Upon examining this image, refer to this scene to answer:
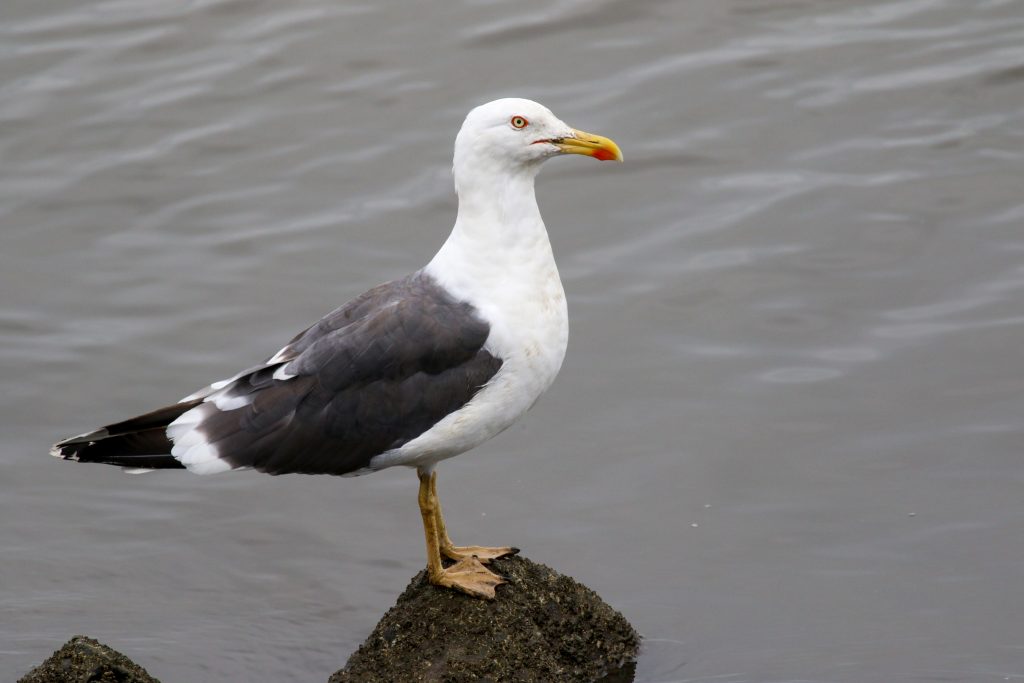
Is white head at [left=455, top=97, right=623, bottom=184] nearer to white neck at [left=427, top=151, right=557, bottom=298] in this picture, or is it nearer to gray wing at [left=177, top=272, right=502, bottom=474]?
white neck at [left=427, top=151, right=557, bottom=298]

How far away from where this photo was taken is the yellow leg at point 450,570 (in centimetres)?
612

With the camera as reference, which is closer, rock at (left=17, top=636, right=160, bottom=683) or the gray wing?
rock at (left=17, top=636, right=160, bottom=683)

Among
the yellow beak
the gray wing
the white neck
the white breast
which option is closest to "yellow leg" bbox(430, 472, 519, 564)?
the white breast

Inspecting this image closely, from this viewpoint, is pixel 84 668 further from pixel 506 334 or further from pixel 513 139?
pixel 513 139

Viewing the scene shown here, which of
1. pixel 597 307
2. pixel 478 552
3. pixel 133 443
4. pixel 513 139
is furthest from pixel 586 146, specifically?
pixel 597 307

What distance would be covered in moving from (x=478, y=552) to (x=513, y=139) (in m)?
1.82

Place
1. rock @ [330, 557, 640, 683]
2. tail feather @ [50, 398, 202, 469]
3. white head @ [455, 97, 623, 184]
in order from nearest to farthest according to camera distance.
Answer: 1. rock @ [330, 557, 640, 683]
2. white head @ [455, 97, 623, 184]
3. tail feather @ [50, 398, 202, 469]

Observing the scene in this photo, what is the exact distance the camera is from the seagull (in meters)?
6.04

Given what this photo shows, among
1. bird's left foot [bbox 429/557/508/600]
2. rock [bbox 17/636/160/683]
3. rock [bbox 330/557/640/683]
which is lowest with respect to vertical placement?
rock [bbox 330/557/640/683]

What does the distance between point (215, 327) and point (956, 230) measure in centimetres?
531

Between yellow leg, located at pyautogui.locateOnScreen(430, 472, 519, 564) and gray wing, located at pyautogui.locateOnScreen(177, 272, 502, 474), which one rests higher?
gray wing, located at pyautogui.locateOnScreen(177, 272, 502, 474)

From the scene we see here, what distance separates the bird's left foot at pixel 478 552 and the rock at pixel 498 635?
0.12 feet

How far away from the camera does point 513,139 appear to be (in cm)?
610

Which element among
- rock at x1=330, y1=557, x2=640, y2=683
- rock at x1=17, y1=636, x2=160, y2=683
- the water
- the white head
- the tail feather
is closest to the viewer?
rock at x1=17, y1=636, x2=160, y2=683
